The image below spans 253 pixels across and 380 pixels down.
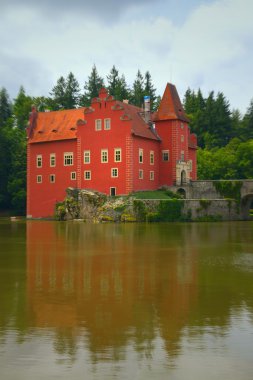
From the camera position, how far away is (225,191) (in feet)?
194

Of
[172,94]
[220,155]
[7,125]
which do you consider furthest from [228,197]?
[7,125]

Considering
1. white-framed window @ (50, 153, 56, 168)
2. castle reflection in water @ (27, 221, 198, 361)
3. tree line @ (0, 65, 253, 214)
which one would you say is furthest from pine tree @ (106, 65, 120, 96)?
castle reflection in water @ (27, 221, 198, 361)

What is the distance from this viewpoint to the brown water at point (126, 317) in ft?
27.1

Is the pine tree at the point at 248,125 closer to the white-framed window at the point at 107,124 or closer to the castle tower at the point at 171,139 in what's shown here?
the castle tower at the point at 171,139

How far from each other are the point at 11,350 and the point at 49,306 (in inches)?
136

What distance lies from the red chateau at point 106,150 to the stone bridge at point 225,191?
8.35 feet

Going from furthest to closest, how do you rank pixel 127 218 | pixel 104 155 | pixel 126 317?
pixel 104 155, pixel 127 218, pixel 126 317

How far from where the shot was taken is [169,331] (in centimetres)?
1020

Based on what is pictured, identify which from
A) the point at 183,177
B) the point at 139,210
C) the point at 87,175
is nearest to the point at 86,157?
the point at 87,175

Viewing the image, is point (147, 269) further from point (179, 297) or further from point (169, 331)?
point (169, 331)

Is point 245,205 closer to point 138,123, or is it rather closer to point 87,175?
point 138,123

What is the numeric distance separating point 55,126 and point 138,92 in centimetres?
3681

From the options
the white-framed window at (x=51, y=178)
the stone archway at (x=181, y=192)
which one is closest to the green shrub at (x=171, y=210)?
the stone archway at (x=181, y=192)

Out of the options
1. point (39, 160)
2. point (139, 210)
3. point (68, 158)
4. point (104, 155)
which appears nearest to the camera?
point (139, 210)
